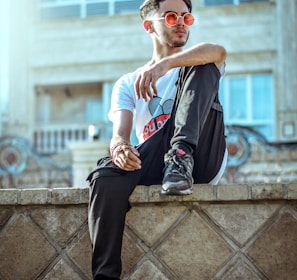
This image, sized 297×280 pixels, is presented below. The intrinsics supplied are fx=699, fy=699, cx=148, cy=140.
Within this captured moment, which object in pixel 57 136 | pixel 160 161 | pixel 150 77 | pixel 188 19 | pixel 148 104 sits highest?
pixel 188 19

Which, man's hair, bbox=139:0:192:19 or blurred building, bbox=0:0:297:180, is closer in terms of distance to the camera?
man's hair, bbox=139:0:192:19

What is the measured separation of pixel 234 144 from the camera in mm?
10750

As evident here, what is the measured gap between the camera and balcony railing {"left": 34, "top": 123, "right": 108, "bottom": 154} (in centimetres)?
1494

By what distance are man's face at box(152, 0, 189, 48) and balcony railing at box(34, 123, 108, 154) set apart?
37.4 ft

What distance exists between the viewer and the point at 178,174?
8.90 feet

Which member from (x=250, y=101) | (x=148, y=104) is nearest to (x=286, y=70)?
(x=250, y=101)

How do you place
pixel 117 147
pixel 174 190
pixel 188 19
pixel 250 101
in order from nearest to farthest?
pixel 174 190
pixel 117 147
pixel 188 19
pixel 250 101

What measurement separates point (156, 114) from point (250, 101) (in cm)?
1142

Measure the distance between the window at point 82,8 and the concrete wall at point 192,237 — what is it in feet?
43.9

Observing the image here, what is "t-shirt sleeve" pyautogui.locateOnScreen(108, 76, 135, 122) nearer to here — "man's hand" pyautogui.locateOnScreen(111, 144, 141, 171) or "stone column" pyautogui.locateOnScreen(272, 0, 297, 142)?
"man's hand" pyautogui.locateOnScreen(111, 144, 141, 171)

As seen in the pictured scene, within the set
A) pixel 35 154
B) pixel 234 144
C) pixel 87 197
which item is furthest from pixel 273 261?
pixel 35 154

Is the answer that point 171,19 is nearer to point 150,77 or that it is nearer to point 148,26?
point 148,26

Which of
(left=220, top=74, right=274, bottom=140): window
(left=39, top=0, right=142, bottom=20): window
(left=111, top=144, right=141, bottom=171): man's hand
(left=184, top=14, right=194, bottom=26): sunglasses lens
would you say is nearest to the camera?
(left=111, top=144, right=141, bottom=171): man's hand

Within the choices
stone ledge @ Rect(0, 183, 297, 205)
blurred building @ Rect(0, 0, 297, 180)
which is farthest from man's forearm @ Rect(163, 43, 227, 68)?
blurred building @ Rect(0, 0, 297, 180)
